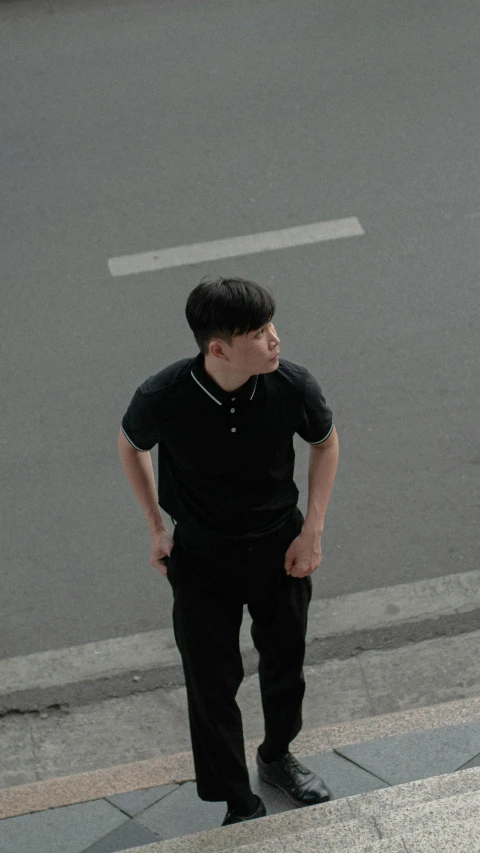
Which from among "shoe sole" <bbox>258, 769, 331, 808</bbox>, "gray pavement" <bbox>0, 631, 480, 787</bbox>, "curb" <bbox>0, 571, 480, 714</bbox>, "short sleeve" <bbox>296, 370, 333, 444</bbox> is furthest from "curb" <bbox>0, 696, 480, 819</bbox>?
"short sleeve" <bbox>296, 370, 333, 444</bbox>

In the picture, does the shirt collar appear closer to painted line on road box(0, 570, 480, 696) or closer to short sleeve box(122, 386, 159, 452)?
short sleeve box(122, 386, 159, 452)

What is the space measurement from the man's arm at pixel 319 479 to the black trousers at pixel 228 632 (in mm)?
90

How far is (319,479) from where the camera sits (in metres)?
3.44

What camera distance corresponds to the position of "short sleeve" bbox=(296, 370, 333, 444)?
3227mm

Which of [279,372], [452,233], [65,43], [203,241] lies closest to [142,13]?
[65,43]

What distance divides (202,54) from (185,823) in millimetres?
6902

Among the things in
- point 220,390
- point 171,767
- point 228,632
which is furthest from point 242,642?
point 220,390

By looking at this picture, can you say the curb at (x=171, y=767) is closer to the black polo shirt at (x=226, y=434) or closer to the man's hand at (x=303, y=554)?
the man's hand at (x=303, y=554)

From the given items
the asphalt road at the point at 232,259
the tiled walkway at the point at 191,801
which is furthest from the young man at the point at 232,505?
the asphalt road at the point at 232,259

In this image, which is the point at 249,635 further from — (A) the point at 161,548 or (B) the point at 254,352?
(B) the point at 254,352

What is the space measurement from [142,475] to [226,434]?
1.33ft

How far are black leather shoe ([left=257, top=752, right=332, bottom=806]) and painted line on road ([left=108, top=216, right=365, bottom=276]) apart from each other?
3913mm

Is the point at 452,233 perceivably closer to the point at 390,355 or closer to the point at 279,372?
the point at 390,355

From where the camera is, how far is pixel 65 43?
916 cm
